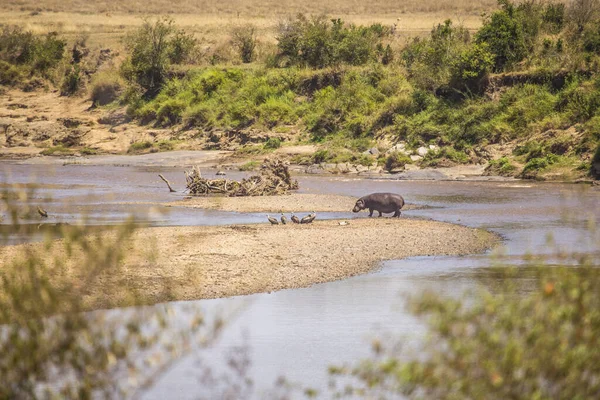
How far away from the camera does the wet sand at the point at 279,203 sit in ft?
84.8

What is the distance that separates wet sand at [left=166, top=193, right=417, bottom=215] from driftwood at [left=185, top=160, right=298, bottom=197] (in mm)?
642

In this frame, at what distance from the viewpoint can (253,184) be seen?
29.8 m

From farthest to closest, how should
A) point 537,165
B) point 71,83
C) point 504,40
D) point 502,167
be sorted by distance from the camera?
point 71,83 → point 504,40 → point 502,167 → point 537,165

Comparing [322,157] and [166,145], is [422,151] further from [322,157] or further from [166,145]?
[166,145]

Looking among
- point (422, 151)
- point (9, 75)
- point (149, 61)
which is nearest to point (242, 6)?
point (9, 75)

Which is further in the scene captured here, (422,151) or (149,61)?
(149,61)

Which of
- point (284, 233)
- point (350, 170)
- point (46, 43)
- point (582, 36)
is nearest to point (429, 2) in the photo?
point (46, 43)

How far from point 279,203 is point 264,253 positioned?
31.4ft

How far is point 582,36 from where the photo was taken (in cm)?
4150

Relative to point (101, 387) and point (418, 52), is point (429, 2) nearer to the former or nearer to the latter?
point (418, 52)

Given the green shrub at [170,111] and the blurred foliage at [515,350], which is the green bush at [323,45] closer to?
the green shrub at [170,111]

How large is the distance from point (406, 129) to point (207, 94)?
15.1 meters

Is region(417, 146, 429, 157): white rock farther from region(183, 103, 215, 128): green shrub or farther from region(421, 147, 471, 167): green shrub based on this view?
region(183, 103, 215, 128): green shrub

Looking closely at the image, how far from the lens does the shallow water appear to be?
37.2 feet
